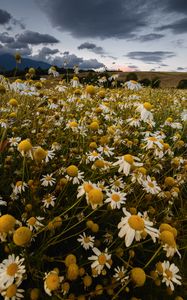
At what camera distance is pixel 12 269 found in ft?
4.74

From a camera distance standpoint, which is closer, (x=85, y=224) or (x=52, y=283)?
(x=52, y=283)

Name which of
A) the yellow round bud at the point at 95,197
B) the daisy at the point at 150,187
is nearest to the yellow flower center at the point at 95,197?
the yellow round bud at the point at 95,197

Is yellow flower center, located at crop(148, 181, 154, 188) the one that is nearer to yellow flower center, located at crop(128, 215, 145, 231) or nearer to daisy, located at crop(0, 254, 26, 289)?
yellow flower center, located at crop(128, 215, 145, 231)

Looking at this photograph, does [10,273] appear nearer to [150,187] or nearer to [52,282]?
[52,282]

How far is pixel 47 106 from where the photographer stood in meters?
4.65

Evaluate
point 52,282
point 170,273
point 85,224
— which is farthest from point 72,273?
point 85,224

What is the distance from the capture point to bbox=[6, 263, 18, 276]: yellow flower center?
143 centimetres

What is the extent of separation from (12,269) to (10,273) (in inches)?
0.9

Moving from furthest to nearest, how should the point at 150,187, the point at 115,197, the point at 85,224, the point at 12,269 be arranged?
the point at 150,187
the point at 85,224
the point at 115,197
the point at 12,269

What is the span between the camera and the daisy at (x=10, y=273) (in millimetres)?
1390

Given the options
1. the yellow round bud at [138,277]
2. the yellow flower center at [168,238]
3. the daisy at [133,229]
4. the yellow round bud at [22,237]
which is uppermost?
the yellow round bud at [22,237]

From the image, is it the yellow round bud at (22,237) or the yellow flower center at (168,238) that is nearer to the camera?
the yellow round bud at (22,237)

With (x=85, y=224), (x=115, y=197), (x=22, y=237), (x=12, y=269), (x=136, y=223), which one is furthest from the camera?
(x=85, y=224)

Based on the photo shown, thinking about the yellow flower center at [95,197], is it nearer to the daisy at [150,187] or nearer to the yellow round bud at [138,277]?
A: the yellow round bud at [138,277]
